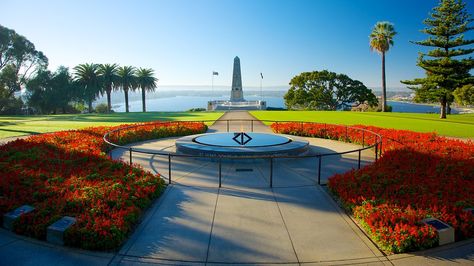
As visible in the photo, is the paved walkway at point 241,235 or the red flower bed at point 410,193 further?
the red flower bed at point 410,193

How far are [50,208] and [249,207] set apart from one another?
4.60 meters

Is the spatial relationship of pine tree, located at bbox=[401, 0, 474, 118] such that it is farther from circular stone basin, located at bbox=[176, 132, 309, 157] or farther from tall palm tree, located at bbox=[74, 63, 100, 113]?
tall palm tree, located at bbox=[74, 63, 100, 113]

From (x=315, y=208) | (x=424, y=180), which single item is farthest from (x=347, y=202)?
(x=424, y=180)

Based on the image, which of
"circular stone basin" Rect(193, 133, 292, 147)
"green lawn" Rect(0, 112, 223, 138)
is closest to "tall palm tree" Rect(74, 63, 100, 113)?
"green lawn" Rect(0, 112, 223, 138)

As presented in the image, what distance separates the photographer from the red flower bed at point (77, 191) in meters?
6.30

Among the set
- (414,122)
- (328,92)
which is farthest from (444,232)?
(328,92)

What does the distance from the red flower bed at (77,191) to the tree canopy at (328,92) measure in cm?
6653

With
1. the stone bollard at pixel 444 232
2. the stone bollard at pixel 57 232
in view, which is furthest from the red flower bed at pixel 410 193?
the stone bollard at pixel 57 232

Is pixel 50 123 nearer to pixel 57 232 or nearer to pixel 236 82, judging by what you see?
pixel 57 232

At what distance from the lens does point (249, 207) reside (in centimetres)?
845

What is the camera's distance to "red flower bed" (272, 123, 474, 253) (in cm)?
627

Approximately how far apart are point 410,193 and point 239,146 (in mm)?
8072

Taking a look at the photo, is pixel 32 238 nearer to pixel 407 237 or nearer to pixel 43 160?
pixel 43 160

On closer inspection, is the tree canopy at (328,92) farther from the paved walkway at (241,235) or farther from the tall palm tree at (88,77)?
the paved walkway at (241,235)
